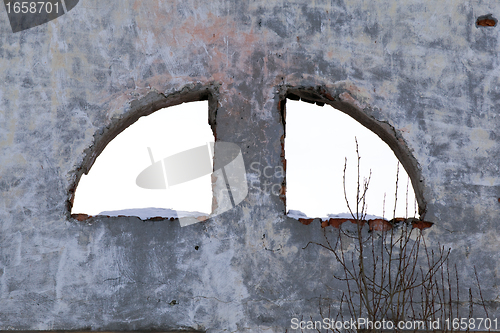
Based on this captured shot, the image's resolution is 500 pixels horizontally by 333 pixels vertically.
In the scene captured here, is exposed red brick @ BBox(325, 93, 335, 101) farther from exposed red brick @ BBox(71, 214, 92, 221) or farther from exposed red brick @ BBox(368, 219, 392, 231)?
exposed red brick @ BBox(71, 214, 92, 221)

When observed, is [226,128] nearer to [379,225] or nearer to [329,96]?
[329,96]

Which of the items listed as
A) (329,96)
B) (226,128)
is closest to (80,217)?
(226,128)

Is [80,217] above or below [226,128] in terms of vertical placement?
below

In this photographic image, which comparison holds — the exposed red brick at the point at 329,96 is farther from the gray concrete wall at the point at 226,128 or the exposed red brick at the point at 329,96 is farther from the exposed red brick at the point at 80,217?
the exposed red brick at the point at 80,217

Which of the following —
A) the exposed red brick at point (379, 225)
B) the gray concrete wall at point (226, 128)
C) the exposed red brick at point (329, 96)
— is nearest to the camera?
the gray concrete wall at point (226, 128)

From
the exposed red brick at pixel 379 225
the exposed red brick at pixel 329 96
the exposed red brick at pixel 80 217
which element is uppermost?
the exposed red brick at pixel 329 96

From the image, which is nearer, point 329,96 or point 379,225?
point 379,225

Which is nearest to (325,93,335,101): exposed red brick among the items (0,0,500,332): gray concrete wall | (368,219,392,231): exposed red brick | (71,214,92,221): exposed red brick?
(0,0,500,332): gray concrete wall

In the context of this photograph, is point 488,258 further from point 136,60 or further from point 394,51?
point 136,60

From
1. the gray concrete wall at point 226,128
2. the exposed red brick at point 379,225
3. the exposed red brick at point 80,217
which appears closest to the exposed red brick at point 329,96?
the gray concrete wall at point 226,128

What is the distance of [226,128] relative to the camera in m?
3.98

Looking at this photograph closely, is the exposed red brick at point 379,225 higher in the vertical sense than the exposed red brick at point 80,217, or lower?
lower

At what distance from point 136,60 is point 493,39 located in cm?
291

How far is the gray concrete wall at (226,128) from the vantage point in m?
3.76
